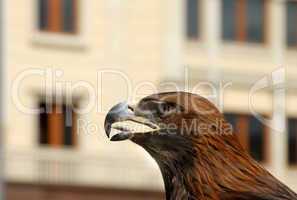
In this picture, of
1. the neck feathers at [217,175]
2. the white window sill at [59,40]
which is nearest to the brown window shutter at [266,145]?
the white window sill at [59,40]

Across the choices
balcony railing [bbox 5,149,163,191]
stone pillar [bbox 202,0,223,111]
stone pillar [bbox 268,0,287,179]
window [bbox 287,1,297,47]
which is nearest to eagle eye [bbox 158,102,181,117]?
balcony railing [bbox 5,149,163,191]

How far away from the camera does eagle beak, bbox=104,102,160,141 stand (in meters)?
2.78

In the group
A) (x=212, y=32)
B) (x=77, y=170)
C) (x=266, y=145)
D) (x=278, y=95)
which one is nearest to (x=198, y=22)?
(x=212, y=32)

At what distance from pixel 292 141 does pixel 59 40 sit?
5.87 m

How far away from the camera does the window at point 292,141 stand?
82.6ft

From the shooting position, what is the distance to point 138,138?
109 inches

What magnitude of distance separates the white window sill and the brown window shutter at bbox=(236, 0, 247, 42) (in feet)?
11.8

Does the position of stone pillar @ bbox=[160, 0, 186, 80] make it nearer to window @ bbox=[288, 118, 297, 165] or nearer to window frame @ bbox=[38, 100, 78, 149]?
window frame @ bbox=[38, 100, 78, 149]

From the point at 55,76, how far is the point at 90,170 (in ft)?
8.32

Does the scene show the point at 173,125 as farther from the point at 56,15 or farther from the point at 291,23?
the point at 291,23

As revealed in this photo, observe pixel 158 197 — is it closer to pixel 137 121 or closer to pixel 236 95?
pixel 236 95

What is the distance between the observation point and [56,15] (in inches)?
900

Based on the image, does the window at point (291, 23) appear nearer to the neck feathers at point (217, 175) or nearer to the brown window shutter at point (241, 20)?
the brown window shutter at point (241, 20)

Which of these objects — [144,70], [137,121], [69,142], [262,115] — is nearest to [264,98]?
[262,115]
